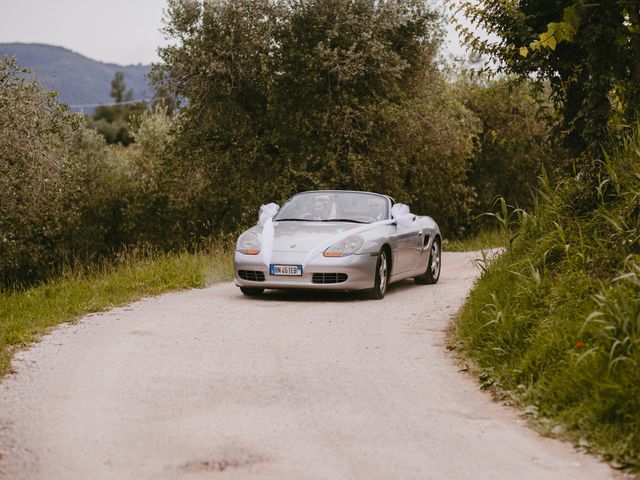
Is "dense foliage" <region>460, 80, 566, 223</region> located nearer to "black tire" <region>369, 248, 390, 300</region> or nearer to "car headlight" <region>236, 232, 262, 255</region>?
"black tire" <region>369, 248, 390, 300</region>

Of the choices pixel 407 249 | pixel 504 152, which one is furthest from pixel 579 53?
pixel 504 152

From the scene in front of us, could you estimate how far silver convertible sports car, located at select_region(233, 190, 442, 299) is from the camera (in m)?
11.2

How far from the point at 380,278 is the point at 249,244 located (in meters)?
1.77

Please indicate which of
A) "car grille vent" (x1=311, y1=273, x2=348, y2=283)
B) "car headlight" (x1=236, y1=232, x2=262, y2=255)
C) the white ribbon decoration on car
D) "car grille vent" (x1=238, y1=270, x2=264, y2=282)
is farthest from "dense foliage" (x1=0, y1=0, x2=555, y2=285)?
"car grille vent" (x1=311, y1=273, x2=348, y2=283)

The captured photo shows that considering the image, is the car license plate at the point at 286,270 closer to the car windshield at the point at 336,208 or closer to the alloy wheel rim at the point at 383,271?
the alloy wheel rim at the point at 383,271

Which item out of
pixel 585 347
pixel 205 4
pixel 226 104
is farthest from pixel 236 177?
pixel 585 347

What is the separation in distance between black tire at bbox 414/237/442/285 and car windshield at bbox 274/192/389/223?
1.54 m

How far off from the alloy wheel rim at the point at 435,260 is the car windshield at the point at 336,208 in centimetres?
157

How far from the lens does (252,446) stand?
493 centimetres

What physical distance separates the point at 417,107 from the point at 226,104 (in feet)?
16.4

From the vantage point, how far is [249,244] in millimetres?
11633

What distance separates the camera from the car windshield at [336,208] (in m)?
12.4

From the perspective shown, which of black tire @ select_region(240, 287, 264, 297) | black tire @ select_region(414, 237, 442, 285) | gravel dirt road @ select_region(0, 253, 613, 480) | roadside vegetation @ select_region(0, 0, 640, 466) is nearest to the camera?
gravel dirt road @ select_region(0, 253, 613, 480)

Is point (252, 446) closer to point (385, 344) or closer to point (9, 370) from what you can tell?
point (9, 370)
